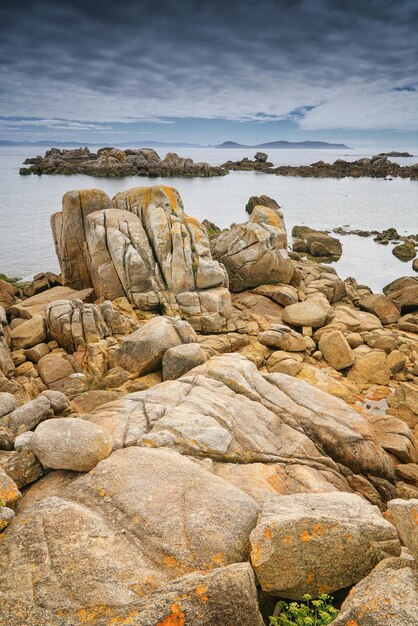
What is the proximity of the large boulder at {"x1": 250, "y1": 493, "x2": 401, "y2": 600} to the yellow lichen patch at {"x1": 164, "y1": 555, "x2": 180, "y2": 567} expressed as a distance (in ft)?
4.08

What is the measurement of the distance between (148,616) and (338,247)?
50.5 m

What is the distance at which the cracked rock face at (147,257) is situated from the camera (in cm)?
2484

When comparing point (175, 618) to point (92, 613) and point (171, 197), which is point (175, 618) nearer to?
point (92, 613)

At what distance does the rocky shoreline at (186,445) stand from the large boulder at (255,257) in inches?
91.0

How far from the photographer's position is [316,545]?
6.43 m

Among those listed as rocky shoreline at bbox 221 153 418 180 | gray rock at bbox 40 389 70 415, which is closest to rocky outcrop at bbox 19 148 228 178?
rocky shoreline at bbox 221 153 418 180

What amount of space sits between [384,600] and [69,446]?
20.8ft

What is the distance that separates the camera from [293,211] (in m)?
77.7

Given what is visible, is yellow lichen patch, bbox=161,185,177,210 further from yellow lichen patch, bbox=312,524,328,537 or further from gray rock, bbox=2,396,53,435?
yellow lichen patch, bbox=312,524,328,537

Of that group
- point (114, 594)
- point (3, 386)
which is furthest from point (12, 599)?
point (3, 386)

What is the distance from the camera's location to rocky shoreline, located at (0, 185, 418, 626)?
5.93 meters

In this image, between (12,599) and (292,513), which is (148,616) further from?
(292,513)

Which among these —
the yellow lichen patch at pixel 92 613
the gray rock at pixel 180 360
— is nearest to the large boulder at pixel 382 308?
the gray rock at pixel 180 360

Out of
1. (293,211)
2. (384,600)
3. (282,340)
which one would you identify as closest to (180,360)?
(282,340)
